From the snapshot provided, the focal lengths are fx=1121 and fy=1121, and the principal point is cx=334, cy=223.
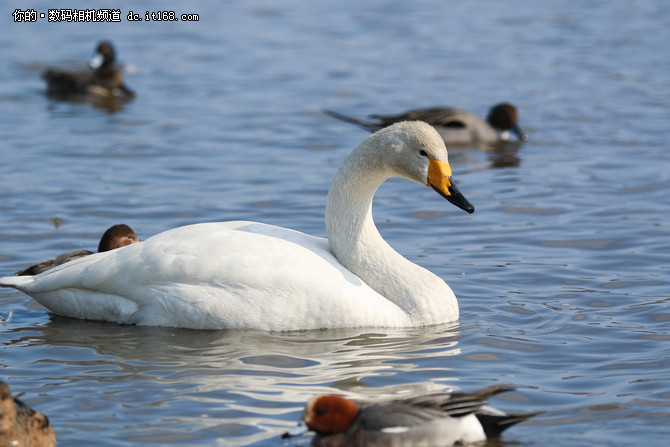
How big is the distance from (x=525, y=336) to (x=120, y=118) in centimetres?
989

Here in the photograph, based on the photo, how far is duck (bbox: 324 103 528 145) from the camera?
15047mm

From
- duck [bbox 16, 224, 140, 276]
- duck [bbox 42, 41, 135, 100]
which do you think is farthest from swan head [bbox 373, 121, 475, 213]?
duck [bbox 42, 41, 135, 100]

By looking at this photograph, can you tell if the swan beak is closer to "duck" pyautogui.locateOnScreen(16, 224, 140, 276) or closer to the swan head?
the swan head

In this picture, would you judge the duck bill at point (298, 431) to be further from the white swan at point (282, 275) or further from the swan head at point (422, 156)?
the swan head at point (422, 156)

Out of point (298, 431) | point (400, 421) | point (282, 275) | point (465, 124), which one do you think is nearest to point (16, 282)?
point (282, 275)

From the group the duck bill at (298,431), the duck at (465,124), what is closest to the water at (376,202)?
the duck bill at (298,431)

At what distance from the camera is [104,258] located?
8039mm

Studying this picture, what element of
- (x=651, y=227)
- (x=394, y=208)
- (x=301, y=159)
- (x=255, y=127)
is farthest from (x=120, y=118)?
(x=651, y=227)

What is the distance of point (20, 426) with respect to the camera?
5.51m

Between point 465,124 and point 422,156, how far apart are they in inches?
295

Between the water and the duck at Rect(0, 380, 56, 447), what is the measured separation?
1.18ft

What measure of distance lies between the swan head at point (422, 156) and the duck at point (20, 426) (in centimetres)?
333

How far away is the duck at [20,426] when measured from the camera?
5.40 m

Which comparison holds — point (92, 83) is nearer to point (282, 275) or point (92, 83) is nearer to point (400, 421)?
point (282, 275)
